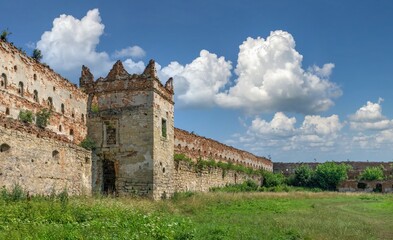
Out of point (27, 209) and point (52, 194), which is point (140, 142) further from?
point (27, 209)

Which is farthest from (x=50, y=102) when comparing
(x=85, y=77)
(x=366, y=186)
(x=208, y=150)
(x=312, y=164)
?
(x=312, y=164)

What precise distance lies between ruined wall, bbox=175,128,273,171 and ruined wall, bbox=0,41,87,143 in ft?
33.7

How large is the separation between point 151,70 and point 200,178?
11213mm

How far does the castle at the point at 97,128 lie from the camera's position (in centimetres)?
1681

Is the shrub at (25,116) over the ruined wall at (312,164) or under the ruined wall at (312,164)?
over

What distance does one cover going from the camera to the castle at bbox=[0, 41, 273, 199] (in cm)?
1681

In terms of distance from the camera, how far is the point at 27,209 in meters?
11.4

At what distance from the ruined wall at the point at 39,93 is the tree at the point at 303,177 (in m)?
32.0

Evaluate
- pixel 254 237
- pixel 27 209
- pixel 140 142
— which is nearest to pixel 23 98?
pixel 140 142

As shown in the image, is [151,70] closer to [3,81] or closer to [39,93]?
[39,93]

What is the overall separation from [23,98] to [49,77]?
243 cm

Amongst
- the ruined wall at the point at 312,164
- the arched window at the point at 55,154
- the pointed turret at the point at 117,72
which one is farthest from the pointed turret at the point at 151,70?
the ruined wall at the point at 312,164

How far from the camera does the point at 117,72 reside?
22750mm

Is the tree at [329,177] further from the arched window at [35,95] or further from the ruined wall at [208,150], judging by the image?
the arched window at [35,95]
